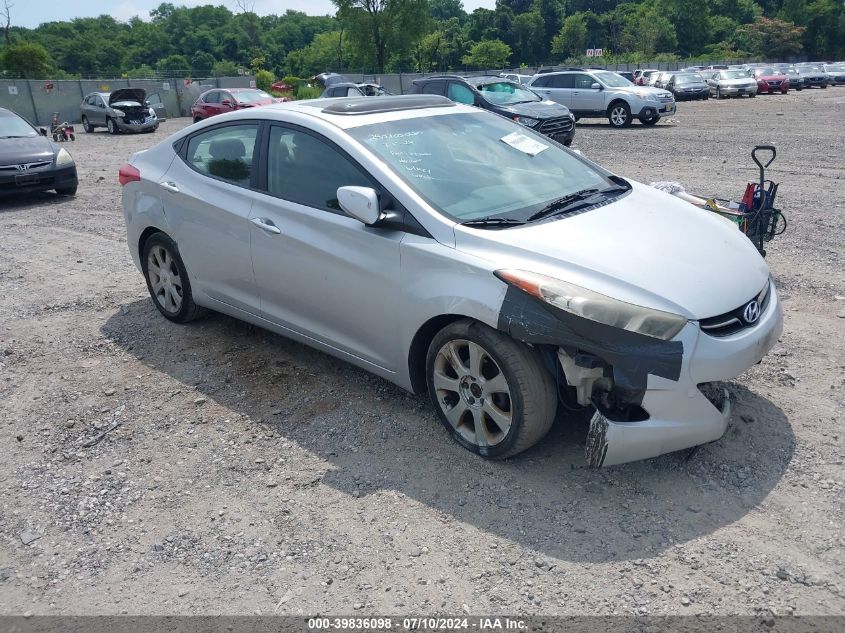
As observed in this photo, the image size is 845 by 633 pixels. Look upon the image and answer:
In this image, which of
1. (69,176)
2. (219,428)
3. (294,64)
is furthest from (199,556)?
(294,64)

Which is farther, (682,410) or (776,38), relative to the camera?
(776,38)

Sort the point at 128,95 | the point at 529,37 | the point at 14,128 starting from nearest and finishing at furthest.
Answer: the point at 14,128 < the point at 128,95 < the point at 529,37

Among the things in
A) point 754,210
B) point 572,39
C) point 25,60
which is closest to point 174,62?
point 25,60

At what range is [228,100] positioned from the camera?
83.4ft

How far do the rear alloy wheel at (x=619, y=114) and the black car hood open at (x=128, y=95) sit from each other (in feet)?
55.4

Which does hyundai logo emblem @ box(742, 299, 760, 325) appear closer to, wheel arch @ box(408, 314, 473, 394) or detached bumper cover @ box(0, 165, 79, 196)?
wheel arch @ box(408, 314, 473, 394)

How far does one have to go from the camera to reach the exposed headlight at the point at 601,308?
308 centimetres

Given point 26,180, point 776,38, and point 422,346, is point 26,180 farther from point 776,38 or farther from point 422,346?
point 776,38

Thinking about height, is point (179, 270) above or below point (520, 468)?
above

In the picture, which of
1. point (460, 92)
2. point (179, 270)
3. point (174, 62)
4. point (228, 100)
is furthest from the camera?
point (174, 62)

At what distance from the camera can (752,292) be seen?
3438 mm

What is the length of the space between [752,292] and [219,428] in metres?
2.93

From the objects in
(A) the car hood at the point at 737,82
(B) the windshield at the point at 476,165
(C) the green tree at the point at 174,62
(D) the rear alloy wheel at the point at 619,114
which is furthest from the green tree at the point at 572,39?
(B) the windshield at the point at 476,165

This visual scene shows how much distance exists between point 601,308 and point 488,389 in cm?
70
